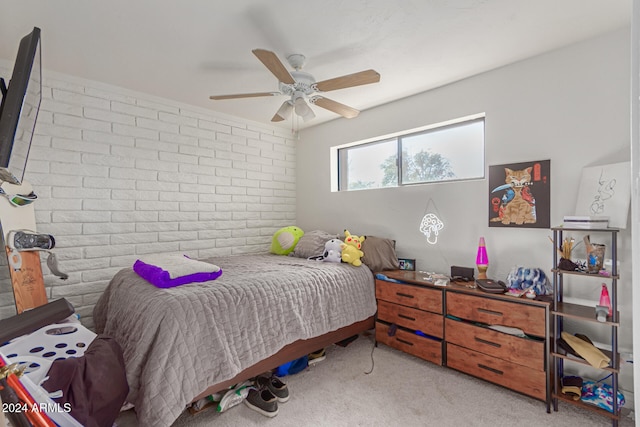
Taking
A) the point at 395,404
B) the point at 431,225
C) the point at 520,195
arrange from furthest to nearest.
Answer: the point at 431,225 → the point at 520,195 → the point at 395,404

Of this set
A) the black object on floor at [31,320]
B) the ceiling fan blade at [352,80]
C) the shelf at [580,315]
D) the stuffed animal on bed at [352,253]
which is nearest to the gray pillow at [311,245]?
the stuffed animal on bed at [352,253]

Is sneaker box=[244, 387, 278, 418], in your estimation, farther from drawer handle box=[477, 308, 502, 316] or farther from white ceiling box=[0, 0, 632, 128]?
white ceiling box=[0, 0, 632, 128]

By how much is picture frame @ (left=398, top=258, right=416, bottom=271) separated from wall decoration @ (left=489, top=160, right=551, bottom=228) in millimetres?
799

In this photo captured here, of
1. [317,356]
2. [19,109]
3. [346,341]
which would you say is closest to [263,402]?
[317,356]

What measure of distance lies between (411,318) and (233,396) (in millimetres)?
1488

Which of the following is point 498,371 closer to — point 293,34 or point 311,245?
point 311,245

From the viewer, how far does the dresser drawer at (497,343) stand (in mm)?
1948

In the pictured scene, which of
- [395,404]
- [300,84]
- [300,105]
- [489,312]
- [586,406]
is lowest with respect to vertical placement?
[395,404]

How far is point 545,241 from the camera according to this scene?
2.25 m

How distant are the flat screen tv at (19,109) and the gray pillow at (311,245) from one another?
8.31 feet

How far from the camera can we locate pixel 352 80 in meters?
1.99

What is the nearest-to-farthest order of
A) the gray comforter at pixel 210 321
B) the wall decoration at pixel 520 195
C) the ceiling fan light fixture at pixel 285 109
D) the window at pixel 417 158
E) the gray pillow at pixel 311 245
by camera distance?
the gray comforter at pixel 210 321, the wall decoration at pixel 520 195, the ceiling fan light fixture at pixel 285 109, the window at pixel 417 158, the gray pillow at pixel 311 245

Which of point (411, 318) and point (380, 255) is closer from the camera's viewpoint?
point (411, 318)

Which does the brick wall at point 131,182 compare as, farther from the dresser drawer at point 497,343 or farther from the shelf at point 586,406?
the shelf at point 586,406
